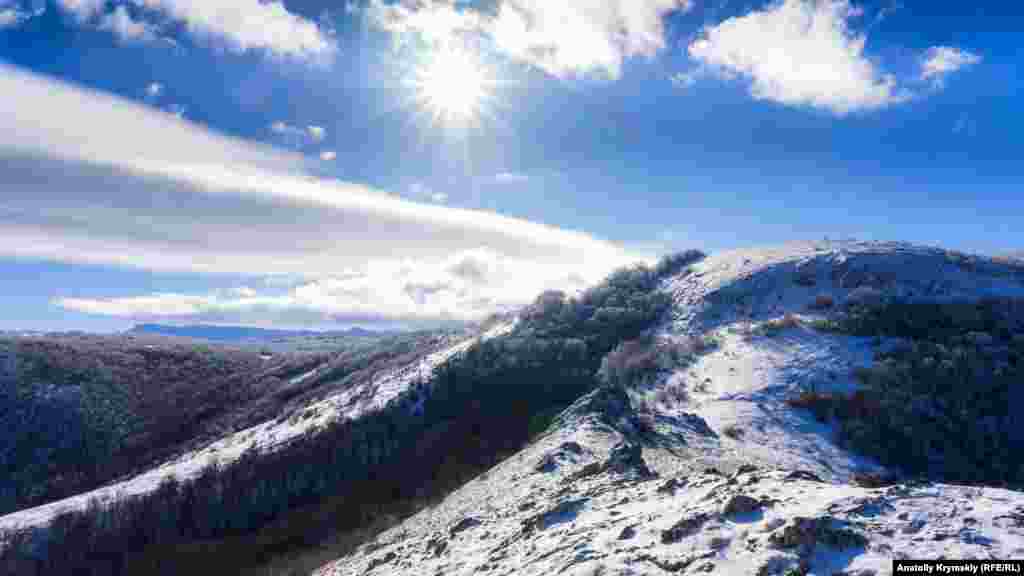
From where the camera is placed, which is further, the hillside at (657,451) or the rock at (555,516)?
the rock at (555,516)

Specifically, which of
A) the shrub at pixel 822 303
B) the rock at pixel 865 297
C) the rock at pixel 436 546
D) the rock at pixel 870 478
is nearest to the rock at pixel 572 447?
the rock at pixel 436 546

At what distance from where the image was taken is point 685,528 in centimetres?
1097

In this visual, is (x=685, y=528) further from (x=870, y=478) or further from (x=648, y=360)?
(x=648, y=360)

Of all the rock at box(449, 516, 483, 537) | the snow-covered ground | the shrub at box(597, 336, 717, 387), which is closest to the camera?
the rock at box(449, 516, 483, 537)

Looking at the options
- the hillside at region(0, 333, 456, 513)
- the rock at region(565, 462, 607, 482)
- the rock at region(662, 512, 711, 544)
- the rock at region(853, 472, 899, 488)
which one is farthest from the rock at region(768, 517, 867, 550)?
the hillside at region(0, 333, 456, 513)

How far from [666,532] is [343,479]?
91.4 ft

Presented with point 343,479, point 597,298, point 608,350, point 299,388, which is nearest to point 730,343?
point 608,350

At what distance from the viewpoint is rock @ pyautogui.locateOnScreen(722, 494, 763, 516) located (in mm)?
11109

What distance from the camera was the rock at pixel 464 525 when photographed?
16.9 m

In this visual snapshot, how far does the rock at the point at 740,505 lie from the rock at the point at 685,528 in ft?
1.24

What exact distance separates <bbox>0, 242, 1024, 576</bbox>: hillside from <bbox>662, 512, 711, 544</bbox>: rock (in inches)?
3.2

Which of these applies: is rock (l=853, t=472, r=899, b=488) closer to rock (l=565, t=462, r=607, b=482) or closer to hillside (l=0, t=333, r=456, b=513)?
rock (l=565, t=462, r=607, b=482)

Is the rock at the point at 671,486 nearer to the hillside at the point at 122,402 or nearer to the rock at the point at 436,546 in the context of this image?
the rock at the point at 436,546

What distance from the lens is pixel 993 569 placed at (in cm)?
830
